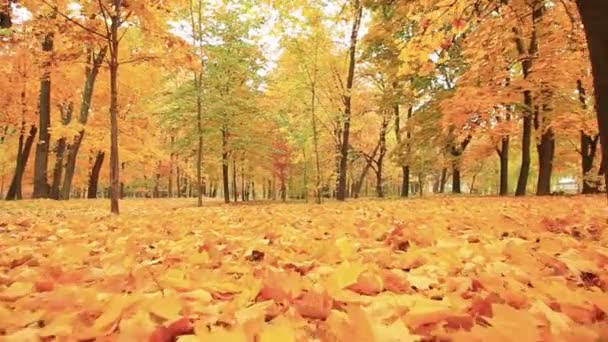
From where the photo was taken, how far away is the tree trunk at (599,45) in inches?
89.4

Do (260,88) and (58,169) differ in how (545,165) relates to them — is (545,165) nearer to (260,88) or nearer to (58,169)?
(260,88)

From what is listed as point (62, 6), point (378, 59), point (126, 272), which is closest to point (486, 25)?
point (126, 272)

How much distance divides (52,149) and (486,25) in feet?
79.8

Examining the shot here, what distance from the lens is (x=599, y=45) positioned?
2305mm

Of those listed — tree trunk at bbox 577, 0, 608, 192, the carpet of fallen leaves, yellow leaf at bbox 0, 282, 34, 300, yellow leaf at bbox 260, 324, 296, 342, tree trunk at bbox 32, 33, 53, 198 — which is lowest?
yellow leaf at bbox 0, 282, 34, 300

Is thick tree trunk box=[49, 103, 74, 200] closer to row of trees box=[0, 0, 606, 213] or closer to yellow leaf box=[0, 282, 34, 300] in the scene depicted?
row of trees box=[0, 0, 606, 213]

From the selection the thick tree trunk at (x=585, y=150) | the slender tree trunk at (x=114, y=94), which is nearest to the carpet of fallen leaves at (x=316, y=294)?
the slender tree trunk at (x=114, y=94)

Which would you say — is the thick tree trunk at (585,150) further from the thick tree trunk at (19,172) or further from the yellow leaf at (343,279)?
the thick tree trunk at (19,172)

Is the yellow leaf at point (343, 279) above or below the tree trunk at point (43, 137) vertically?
below

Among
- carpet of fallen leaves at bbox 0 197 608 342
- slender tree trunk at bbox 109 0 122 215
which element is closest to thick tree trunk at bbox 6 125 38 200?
slender tree trunk at bbox 109 0 122 215

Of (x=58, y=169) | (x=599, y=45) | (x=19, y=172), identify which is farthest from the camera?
(x=19, y=172)

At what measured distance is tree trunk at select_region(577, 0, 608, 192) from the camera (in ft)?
7.45

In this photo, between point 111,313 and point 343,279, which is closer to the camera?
point 111,313

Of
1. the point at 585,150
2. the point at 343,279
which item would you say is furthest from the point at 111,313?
the point at 585,150
